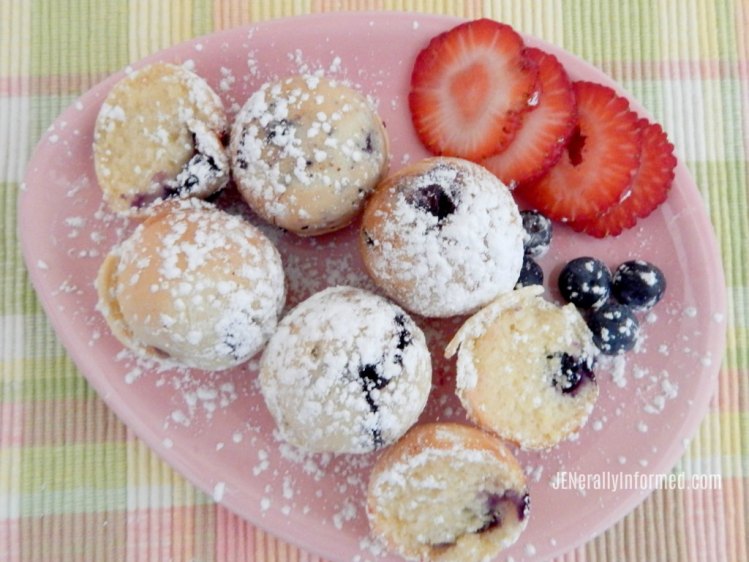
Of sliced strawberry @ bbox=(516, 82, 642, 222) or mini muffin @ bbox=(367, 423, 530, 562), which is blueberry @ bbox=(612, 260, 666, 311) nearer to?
sliced strawberry @ bbox=(516, 82, 642, 222)

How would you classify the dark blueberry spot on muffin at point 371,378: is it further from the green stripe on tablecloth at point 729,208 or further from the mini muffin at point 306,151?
the green stripe on tablecloth at point 729,208

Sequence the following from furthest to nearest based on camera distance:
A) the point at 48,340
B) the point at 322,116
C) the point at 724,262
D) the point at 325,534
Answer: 1. the point at 724,262
2. the point at 48,340
3. the point at 325,534
4. the point at 322,116

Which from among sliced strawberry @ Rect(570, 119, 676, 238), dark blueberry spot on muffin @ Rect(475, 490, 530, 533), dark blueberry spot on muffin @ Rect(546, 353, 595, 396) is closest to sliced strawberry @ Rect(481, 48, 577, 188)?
sliced strawberry @ Rect(570, 119, 676, 238)

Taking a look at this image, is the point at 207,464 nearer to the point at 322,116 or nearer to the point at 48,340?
the point at 48,340

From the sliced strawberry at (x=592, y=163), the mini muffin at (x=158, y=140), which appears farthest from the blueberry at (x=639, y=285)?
the mini muffin at (x=158, y=140)

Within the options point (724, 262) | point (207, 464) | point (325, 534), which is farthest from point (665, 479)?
point (207, 464)

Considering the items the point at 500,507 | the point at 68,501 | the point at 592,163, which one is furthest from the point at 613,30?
the point at 68,501
